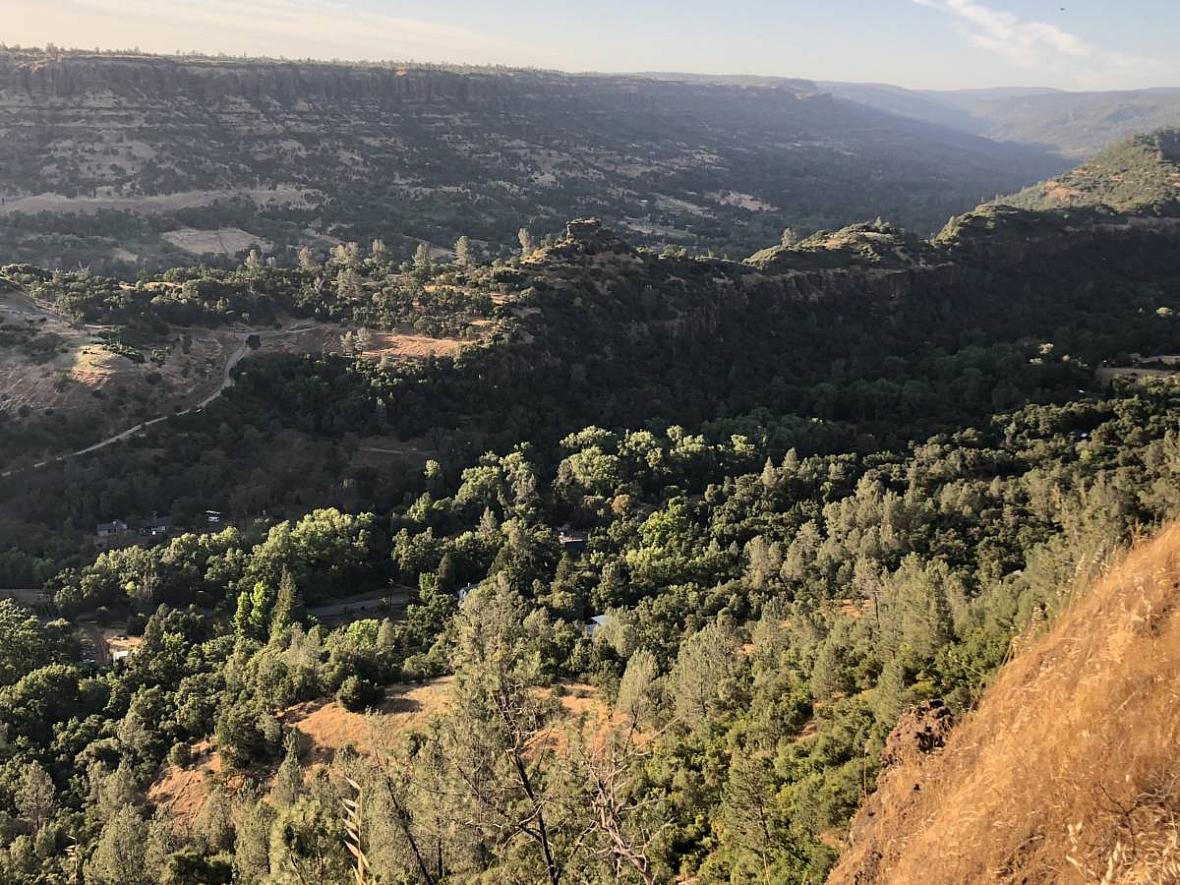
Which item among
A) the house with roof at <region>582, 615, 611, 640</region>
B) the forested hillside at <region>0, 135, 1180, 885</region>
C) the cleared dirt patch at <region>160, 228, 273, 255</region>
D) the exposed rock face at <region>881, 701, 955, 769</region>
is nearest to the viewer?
the exposed rock face at <region>881, 701, 955, 769</region>

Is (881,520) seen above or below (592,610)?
above

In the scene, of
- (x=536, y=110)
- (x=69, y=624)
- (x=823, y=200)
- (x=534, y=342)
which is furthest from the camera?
(x=536, y=110)

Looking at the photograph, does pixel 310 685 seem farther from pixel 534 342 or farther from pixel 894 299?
pixel 894 299

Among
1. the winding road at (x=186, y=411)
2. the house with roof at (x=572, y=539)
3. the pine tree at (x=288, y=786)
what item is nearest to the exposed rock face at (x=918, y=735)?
the pine tree at (x=288, y=786)

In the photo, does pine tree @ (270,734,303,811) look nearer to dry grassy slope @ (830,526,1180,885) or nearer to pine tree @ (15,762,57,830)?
pine tree @ (15,762,57,830)

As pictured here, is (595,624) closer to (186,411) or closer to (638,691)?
(638,691)

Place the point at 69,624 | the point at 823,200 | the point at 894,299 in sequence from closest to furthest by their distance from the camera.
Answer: the point at 69,624
the point at 894,299
the point at 823,200

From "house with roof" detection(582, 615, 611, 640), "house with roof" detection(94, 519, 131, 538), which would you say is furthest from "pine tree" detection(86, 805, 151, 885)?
"house with roof" detection(94, 519, 131, 538)

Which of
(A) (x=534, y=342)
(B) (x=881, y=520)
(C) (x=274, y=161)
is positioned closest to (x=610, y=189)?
(C) (x=274, y=161)
